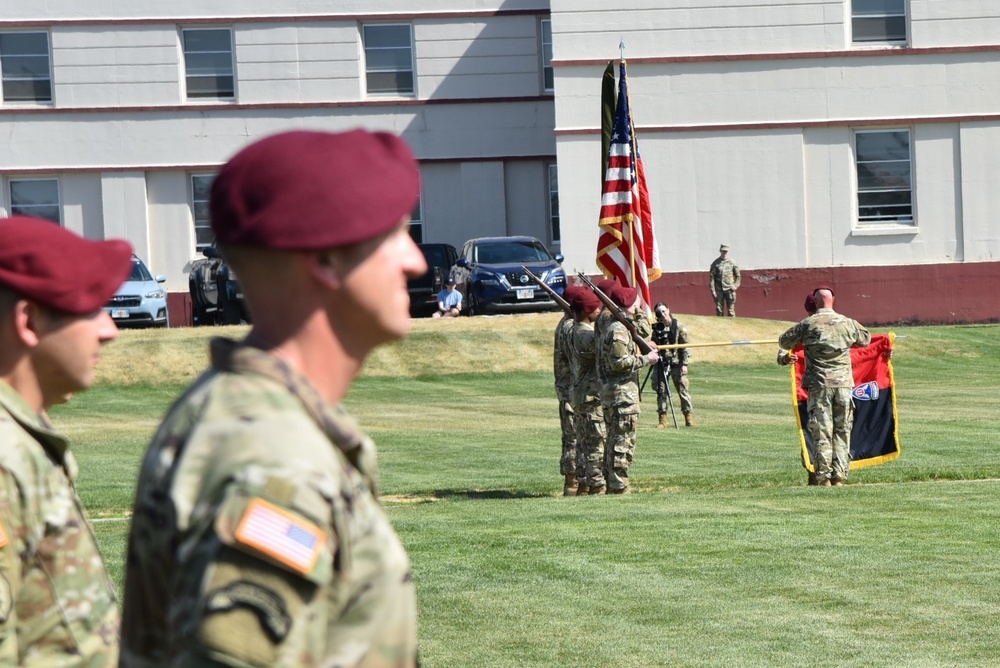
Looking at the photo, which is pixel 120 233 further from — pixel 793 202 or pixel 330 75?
pixel 793 202

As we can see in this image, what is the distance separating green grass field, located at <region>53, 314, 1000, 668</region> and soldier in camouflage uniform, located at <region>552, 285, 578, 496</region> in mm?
495

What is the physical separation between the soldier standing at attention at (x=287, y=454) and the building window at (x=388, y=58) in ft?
135

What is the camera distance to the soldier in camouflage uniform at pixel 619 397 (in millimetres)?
16188

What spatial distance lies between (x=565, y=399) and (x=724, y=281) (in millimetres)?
20642

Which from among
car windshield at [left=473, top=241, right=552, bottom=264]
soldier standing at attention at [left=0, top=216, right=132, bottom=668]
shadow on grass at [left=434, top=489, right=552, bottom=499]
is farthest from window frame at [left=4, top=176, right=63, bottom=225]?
soldier standing at attention at [left=0, top=216, right=132, bottom=668]

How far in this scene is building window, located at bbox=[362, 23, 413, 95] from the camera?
4291cm

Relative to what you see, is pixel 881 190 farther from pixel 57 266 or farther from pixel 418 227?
pixel 57 266

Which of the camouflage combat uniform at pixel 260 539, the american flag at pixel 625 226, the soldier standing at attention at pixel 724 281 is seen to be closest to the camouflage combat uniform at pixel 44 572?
the camouflage combat uniform at pixel 260 539

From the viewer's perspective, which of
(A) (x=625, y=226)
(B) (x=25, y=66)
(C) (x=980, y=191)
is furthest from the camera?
(B) (x=25, y=66)

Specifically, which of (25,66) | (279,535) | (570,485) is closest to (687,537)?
(570,485)

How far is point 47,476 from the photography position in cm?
328

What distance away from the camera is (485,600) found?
9.71 metres

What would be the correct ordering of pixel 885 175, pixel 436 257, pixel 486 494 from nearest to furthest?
pixel 486 494, pixel 436 257, pixel 885 175

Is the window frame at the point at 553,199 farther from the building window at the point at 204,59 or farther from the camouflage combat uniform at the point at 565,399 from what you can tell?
the camouflage combat uniform at the point at 565,399
